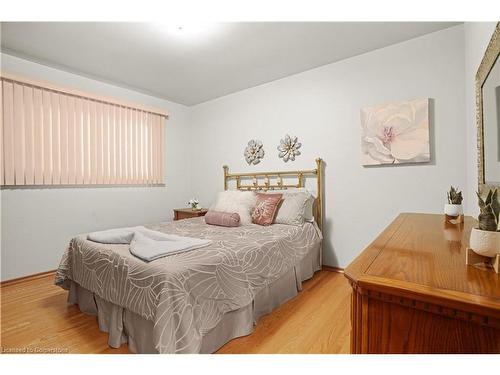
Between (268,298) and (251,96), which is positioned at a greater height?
(251,96)

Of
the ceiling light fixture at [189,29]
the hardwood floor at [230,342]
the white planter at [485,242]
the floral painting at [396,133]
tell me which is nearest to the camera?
the white planter at [485,242]

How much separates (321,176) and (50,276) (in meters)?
3.41

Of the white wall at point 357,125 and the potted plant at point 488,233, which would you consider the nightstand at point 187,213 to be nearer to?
the white wall at point 357,125

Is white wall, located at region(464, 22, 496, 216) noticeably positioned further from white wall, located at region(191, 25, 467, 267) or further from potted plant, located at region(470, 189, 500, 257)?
potted plant, located at region(470, 189, 500, 257)

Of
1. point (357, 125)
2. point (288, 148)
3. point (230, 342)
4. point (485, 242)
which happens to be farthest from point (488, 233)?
point (288, 148)

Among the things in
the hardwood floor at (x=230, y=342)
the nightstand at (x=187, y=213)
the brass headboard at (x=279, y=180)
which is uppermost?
the brass headboard at (x=279, y=180)

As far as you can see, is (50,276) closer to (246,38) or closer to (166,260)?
(166,260)

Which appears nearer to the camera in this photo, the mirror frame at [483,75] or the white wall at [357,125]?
the mirror frame at [483,75]

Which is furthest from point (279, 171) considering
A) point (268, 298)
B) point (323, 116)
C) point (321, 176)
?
point (268, 298)

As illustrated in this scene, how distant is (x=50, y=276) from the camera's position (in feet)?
9.52

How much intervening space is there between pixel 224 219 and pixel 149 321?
1.31 meters

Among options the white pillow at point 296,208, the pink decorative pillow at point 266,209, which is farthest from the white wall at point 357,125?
the pink decorative pillow at point 266,209

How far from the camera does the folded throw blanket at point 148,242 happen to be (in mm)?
1584

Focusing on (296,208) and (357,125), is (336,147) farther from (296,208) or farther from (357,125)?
(296,208)
